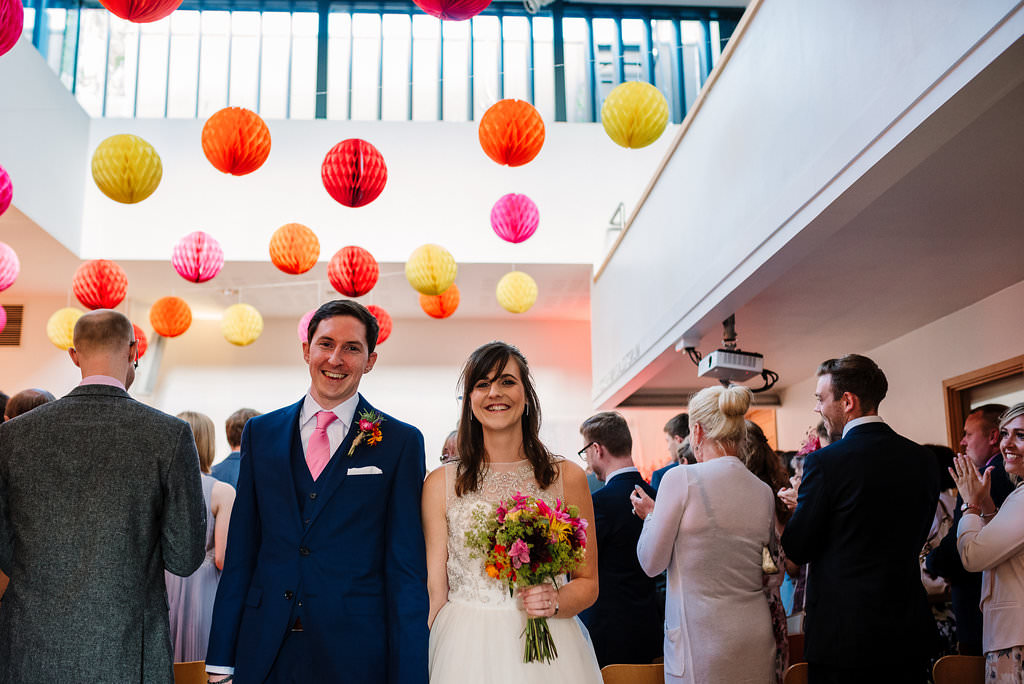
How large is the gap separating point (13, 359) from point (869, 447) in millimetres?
11281

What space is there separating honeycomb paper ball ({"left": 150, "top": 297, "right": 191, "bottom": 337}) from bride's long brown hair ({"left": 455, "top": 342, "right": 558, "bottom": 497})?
6.91m

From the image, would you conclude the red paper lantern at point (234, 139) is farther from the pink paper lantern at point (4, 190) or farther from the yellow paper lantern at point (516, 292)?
the yellow paper lantern at point (516, 292)

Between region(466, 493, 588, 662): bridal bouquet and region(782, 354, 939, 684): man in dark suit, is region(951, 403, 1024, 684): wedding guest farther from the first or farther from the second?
region(466, 493, 588, 662): bridal bouquet

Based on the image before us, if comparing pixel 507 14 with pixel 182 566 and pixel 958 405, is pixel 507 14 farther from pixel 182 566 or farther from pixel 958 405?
pixel 182 566

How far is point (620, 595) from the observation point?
3717 mm

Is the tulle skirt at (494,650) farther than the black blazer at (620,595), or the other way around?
the black blazer at (620,595)

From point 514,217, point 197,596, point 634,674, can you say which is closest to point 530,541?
point 634,674

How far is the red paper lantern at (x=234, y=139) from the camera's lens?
591 centimetres

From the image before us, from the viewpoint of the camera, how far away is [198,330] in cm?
1245

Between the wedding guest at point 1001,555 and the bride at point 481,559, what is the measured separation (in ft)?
4.73

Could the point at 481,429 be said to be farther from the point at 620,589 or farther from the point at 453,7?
the point at 453,7

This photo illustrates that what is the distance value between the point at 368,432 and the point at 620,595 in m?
1.86

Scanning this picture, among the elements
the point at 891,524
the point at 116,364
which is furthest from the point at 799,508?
the point at 116,364

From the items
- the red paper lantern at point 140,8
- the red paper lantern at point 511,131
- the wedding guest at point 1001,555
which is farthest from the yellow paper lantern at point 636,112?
the wedding guest at point 1001,555
